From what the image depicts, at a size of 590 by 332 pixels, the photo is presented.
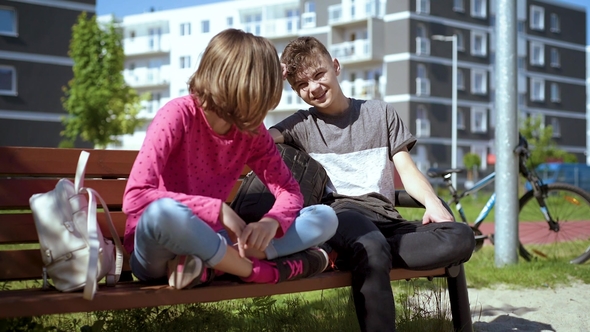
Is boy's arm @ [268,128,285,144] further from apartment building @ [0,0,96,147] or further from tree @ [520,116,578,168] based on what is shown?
apartment building @ [0,0,96,147]

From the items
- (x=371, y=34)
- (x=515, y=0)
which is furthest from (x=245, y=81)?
(x=371, y=34)

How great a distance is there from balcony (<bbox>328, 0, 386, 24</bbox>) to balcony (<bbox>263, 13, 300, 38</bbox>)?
182 inches

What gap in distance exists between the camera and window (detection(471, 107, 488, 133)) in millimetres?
46812

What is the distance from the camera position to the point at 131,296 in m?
2.36

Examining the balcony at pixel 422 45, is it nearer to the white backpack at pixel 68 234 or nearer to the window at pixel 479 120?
the window at pixel 479 120

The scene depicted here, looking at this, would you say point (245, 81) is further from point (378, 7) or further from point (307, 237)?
point (378, 7)

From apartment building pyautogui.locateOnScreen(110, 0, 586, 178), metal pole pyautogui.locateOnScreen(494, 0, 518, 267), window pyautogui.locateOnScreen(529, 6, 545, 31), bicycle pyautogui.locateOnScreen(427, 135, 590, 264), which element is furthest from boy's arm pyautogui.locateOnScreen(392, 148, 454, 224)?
window pyautogui.locateOnScreen(529, 6, 545, 31)

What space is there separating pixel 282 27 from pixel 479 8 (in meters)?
13.1

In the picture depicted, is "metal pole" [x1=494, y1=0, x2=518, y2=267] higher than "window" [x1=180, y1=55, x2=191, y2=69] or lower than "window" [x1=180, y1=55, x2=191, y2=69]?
lower

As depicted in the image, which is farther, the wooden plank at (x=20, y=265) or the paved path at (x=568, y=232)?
the paved path at (x=568, y=232)

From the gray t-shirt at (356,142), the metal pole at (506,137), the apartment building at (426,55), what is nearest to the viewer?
the gray t-shirt at (356,142)

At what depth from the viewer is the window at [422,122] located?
145 feet

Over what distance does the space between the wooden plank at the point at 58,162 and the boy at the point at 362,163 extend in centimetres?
71

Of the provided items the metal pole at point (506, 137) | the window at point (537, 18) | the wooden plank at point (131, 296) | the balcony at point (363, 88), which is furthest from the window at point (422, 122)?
the wooden plank at point (131, 296)
